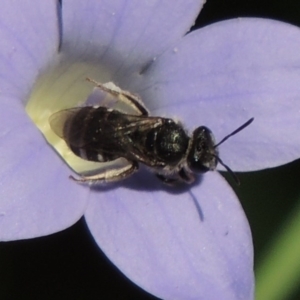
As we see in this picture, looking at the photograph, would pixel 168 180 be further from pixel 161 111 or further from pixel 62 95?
pixel 62 95

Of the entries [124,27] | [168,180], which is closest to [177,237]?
[168,180]

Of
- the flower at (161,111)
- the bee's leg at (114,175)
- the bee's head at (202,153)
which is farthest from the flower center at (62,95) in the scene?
the bee's head at (202,153)

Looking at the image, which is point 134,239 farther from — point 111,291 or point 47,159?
point 111,291

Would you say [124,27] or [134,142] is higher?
[124,27]

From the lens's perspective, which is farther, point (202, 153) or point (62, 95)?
point (62, 95)

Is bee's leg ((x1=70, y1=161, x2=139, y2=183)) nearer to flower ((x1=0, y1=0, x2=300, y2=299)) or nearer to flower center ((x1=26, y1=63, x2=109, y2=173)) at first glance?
flower ((x1=0, y1=0, x2=300, y2=299))

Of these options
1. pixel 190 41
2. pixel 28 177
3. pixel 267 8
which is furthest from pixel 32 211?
pixel 267 8

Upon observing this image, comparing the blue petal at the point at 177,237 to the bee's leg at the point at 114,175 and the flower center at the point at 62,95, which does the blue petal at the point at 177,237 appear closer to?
the bee's leg at the point at 114,175
